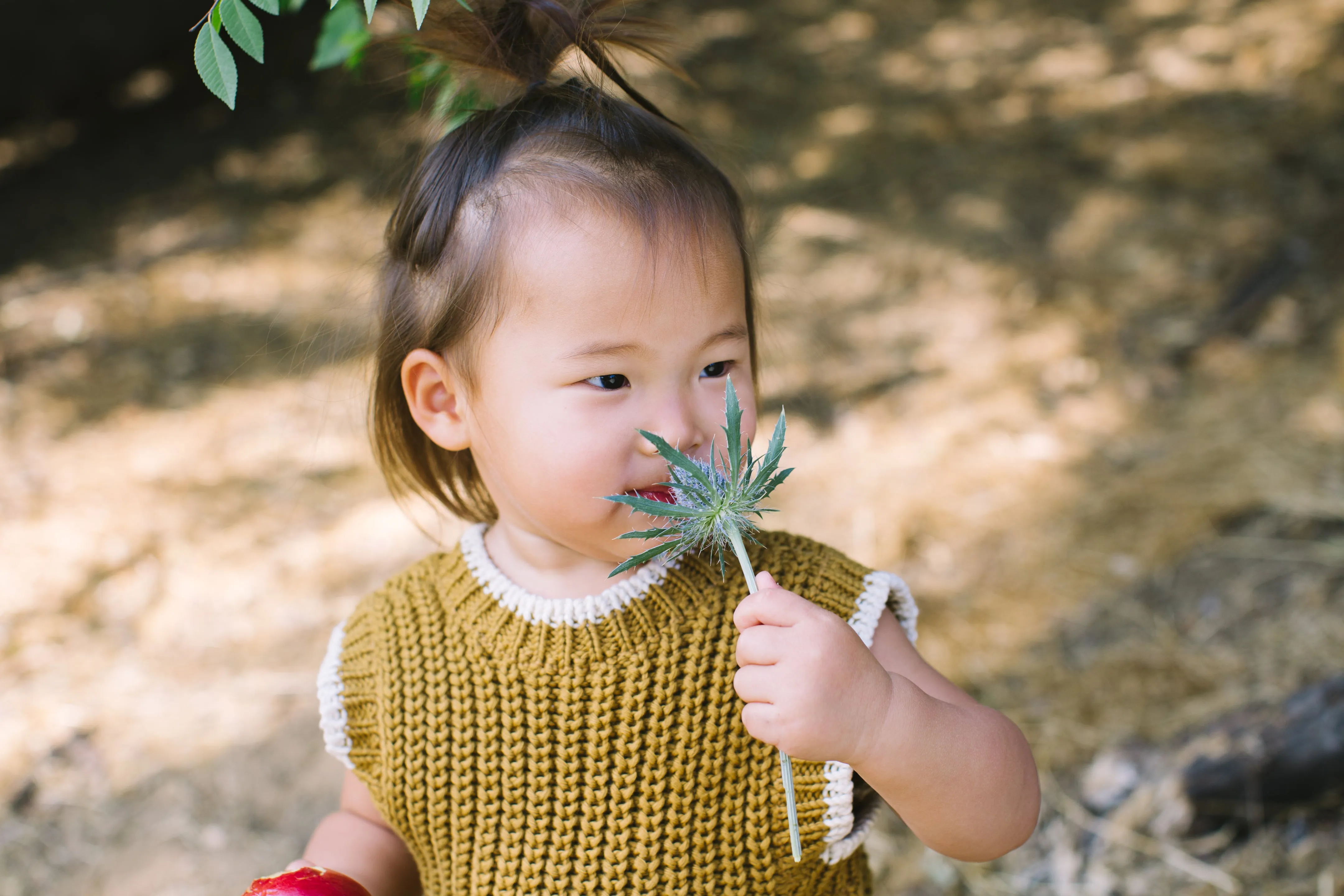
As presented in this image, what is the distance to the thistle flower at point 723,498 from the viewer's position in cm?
109

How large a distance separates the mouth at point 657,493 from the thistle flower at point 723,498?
0.07 metres

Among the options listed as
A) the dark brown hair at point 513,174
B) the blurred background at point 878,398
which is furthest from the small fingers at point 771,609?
the blurred background at point 878,398

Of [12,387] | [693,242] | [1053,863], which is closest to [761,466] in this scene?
[693,242]

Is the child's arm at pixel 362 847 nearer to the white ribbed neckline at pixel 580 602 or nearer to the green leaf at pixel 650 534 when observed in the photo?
the white ribbed neckline at pixel 580 602

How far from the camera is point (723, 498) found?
1166 millimetres

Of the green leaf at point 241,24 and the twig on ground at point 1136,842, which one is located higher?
the green leaf at point 241,24

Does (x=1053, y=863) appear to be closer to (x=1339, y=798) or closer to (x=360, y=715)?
(x=1339, y=798)

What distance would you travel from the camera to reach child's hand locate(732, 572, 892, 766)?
46.6 inches

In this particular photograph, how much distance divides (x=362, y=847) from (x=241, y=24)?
1.25 m

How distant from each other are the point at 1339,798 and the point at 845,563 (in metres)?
1.58

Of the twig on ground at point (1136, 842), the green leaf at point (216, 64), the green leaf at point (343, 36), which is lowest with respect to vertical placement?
the twig on ground at point (1136, 842)

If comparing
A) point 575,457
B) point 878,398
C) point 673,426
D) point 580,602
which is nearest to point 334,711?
point 580,602

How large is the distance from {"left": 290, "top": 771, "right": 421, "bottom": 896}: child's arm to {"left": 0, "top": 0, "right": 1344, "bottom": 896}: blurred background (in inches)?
29.7

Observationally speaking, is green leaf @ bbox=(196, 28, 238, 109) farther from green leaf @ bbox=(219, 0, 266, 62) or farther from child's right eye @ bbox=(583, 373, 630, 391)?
child's right eye @ bbox=(583, 373, 630, 391)
